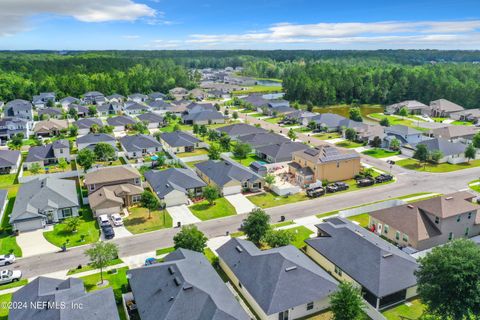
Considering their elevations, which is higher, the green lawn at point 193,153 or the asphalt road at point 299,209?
the green lawn at point 193,153

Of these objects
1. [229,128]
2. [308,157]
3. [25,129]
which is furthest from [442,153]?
[25,129]

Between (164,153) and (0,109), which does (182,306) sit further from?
(0,109)

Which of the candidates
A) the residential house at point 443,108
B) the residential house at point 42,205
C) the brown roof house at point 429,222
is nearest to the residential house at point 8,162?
the residential house at point 42,205

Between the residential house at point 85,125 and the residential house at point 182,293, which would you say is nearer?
the residential house at point 182,293

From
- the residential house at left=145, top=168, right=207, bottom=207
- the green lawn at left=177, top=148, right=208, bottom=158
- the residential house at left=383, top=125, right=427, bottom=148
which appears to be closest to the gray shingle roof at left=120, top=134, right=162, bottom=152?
the green lawn at left=177, top=148, right=208, bottom=158

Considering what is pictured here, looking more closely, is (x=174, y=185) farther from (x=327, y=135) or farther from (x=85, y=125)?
(x=85, y=125)

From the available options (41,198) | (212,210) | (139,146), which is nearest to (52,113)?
(139,146)

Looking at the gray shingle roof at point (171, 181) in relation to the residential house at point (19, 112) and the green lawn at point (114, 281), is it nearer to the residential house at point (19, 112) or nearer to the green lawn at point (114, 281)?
the green lawn at point (114, 281)
